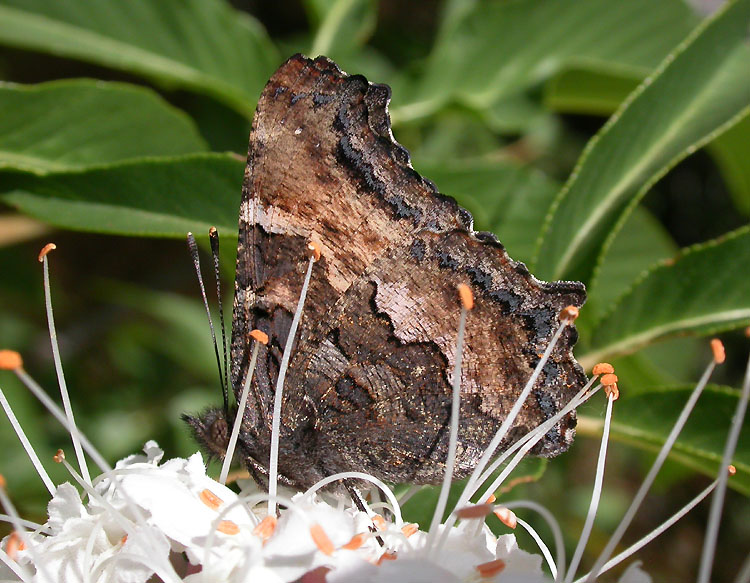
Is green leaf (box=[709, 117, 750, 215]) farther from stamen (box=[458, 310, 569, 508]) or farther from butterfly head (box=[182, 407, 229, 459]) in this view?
butterfly head (box=[182, 407, 229, 459])

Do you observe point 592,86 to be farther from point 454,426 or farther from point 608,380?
point 454,426

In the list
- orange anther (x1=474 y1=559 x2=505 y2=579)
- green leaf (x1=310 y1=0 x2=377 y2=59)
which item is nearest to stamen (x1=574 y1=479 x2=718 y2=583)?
orange anther (x1=474 y1=559 x2=505 y2=579)

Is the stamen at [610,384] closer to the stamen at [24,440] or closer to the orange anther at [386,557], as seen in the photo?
the orange anther at [386,557]

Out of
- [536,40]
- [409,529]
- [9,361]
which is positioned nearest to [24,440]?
[9,361]

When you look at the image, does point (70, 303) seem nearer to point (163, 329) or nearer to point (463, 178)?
point (163, 329)

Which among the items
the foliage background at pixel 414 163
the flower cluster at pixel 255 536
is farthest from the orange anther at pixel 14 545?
the foliage background at pixel 414 163

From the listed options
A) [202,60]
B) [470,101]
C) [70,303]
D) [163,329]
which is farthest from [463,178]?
[70,303]

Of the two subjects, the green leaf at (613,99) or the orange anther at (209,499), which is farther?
the green leaf at (613,99)
